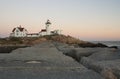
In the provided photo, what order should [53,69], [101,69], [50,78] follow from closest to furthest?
[50,78] → [101,69] → [53,69]

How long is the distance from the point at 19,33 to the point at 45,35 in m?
13.0

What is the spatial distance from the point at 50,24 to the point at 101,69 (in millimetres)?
100868

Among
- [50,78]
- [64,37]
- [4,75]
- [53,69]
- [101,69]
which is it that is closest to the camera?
[50,78]

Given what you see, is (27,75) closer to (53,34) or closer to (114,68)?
(114,68)

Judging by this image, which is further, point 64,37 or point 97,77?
point 64,37

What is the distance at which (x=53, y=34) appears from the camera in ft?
356

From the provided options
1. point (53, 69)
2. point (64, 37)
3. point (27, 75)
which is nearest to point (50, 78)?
point (27, 75)

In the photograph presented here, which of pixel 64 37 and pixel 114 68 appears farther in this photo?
pixel 64 37

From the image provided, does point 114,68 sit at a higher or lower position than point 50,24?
lower

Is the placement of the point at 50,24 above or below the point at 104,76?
above

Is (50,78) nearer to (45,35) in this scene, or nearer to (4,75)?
(4,75)

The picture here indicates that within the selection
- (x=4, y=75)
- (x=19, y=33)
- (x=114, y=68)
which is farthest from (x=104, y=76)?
(x=19, y=33)

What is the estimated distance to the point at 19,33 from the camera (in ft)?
369

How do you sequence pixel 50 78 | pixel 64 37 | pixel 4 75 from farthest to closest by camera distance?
1. pixel 64 37
2. pixel 4 75
3. pixel 50 78
